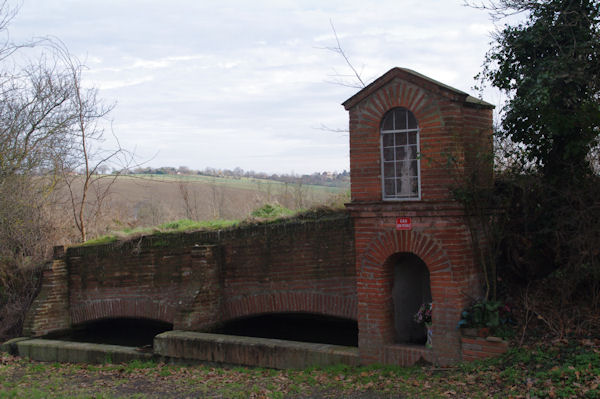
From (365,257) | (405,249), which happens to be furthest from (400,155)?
(365,257)

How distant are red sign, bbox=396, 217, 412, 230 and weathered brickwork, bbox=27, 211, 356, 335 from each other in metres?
1.58

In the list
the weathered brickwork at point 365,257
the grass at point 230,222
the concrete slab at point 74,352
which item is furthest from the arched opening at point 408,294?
the concrete slab at point 74,352

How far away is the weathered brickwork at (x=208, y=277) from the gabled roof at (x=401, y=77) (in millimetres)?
2282

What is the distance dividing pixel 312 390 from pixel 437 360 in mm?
1915

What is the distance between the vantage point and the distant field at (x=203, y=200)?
56.3 ft

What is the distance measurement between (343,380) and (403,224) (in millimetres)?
2486

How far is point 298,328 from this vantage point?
11.5 meters

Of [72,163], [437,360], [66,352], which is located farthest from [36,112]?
[437,360]

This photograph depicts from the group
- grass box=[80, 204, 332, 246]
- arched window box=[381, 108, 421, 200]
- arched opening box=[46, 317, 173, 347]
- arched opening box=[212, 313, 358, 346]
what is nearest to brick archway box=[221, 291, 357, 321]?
arched opening box=[212, 313, 358, 346]

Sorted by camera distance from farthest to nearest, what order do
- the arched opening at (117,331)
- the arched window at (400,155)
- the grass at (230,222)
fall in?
the arched opening at (117,331) < the grass at (230,222) < the arched window at (400,155)

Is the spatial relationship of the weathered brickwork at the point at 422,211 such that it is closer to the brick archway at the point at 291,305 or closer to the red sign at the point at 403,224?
the red sign at the point at 403,224

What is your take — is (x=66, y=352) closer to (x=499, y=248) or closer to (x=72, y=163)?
(x=72, y=163)

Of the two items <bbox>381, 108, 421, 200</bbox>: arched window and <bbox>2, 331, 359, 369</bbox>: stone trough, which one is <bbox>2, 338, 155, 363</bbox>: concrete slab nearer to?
<bbox>2, 331, 359, 369</bbox>: stone trough

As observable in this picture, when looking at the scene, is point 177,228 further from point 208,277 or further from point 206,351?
point 206,351
